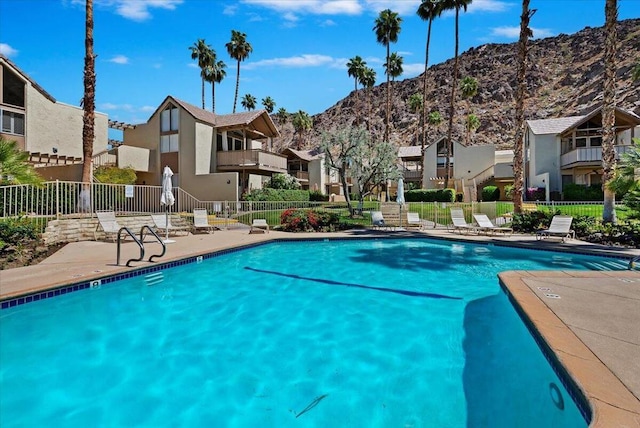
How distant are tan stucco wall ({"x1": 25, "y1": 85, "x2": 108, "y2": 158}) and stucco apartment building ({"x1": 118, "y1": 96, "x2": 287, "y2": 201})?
2857mm

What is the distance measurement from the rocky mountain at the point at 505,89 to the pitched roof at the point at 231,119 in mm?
45892

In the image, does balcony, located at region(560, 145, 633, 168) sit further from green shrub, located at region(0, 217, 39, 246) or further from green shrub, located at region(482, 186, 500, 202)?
green shrub, located at region(0, 217, 39, 246)

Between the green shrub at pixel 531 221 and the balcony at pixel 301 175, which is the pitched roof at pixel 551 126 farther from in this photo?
the balcony at pixel 301 175

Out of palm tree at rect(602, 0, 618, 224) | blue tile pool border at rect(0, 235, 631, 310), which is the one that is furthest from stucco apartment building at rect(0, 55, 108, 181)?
palm tree at rect(602, 0, 618, 224)

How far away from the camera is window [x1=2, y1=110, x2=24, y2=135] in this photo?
19.8m

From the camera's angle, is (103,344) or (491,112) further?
(491,112)

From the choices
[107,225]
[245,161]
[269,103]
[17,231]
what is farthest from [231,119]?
[269,103]

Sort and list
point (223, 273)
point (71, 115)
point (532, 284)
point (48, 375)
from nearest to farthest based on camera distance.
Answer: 1. point (48, 375)
2. point (532, 284)
3. point (223, 273)
4. point (71, 115)

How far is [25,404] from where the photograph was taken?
12.8 ft

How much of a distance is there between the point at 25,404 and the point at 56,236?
10315mm

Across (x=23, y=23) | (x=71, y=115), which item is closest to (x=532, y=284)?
(x=23, y=23)

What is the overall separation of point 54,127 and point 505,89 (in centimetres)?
10095

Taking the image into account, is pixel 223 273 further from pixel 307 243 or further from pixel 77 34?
pixel 77 34

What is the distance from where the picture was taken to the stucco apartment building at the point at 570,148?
26797 millimetres
